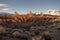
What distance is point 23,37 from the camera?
19.4 meters

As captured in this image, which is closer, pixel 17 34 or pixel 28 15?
pixel 17 34

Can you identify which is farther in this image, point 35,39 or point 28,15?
point 28,15

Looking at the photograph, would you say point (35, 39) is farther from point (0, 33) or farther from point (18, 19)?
point (18, 19)

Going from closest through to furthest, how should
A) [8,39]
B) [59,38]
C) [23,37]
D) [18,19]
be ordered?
[8,39]
[23,37]
[59,38]
[18,19]

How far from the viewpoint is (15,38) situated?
18.8 m

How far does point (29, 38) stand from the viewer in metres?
19.1

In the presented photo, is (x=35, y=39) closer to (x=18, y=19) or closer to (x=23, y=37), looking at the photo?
(x=23, y=37)

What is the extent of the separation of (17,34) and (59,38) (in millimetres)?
4324

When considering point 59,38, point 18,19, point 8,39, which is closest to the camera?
point 8,39

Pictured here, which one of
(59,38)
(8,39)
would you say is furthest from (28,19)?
(8,39)

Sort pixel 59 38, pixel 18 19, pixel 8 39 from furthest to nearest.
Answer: pixel 18 19 < pixel 59 38 < pixel 8 39

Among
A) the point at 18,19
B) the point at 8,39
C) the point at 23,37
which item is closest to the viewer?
the point at 8,39

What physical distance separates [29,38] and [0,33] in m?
2.78

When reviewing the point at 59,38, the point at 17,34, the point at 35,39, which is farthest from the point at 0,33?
the point at 59,38
